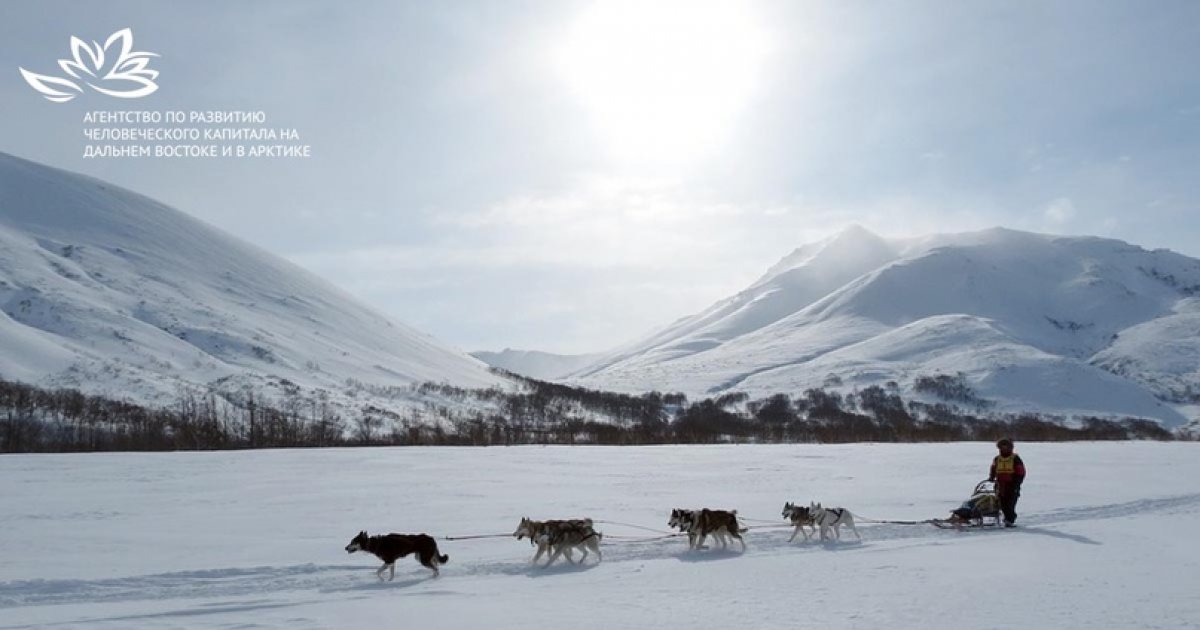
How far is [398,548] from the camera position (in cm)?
1134

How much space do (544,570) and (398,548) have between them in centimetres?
225

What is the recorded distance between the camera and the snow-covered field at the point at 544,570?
931cm

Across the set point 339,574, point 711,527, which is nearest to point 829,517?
point 711,527

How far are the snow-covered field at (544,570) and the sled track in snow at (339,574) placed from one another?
48 millimetres

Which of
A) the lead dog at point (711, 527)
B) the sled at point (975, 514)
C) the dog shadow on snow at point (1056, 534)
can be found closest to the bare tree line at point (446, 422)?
the lead dog at point (711, 527)

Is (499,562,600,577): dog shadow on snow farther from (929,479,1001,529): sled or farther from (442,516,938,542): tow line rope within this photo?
(929,479,1001,529): sled

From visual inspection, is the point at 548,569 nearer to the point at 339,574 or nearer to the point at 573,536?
the point at 573,536

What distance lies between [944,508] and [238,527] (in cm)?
1544

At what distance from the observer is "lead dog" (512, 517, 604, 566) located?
12305 millimetres

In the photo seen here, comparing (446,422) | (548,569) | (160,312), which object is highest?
(160,312)

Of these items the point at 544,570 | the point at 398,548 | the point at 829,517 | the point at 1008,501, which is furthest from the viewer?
the point at 1008,501

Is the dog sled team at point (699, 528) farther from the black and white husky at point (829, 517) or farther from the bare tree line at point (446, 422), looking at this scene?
the bare tree line at point (446, 422)

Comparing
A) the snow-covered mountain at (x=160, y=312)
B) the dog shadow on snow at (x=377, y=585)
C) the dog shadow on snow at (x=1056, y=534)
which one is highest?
the snow-covered mountain at (x=160, y=312)

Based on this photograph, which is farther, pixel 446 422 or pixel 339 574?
pixel 446 422
